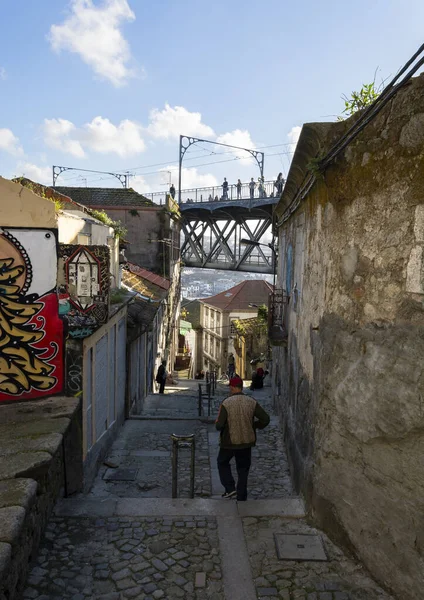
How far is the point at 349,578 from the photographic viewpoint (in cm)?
431

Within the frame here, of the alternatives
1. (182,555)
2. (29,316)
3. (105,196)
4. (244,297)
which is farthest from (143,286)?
(244,297)

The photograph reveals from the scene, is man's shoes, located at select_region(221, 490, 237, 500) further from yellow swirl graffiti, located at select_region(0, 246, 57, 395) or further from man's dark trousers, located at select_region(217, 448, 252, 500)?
yellow swirl graffiti, located at select_region(0, 246, 57, 395)

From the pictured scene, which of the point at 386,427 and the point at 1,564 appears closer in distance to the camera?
the point at 1,564

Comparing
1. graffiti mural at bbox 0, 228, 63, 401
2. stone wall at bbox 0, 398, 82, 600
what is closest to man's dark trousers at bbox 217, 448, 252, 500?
stone wall at bbox 0, 398, 82, 600

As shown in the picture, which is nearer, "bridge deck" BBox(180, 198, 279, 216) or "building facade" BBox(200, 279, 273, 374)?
"bridge deck" BBox(180, 198, 279, 216)

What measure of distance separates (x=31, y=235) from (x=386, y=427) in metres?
4.36

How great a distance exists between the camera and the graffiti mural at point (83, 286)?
5.94 metres

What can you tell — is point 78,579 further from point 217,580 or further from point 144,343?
point 144,343

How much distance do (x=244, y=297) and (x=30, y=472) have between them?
39.6 m

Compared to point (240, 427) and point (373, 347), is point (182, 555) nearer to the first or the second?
point (240, 427)

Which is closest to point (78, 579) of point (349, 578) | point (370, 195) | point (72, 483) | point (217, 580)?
point (217, 580)

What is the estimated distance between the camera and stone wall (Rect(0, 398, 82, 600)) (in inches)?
140

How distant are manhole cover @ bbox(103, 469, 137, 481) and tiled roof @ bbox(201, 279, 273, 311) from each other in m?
35.3

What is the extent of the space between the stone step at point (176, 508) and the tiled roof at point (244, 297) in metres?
37.0
